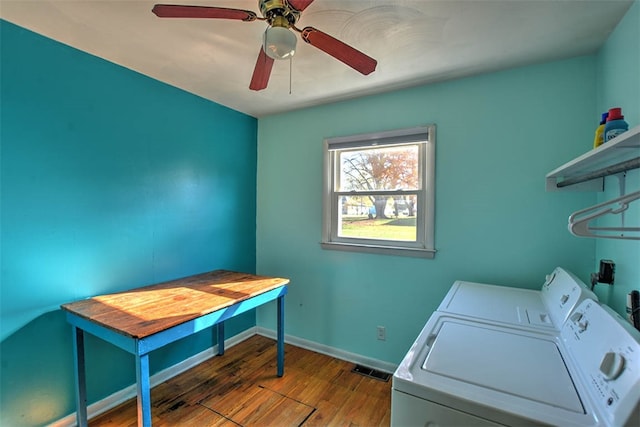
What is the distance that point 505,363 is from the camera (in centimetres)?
108

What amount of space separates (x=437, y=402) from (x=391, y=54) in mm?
1874

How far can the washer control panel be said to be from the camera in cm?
74

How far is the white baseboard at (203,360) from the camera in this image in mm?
1958

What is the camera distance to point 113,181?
2072 millimetres

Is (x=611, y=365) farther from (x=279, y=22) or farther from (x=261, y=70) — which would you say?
(x=261, y=70)

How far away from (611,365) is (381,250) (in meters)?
1.70

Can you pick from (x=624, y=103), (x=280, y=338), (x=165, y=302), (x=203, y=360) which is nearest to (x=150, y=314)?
(x=165, y=302)

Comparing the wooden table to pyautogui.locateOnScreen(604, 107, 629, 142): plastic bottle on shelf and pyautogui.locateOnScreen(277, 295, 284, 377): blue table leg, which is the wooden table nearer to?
pyautogui.locateOnScreen(277, 295, 284, 377): blue table leg

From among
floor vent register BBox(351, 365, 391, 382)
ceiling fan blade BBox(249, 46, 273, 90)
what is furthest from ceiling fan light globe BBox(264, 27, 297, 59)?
floor vent register BBox(351, 365, 391, 382)

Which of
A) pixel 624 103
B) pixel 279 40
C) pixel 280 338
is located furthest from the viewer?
pixel 280 338

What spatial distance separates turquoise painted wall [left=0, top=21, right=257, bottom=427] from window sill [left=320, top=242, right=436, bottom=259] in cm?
120

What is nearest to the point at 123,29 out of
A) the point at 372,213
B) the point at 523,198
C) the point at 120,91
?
the point at 120,91

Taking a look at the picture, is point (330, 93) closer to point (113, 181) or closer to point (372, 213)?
point (372, 213)

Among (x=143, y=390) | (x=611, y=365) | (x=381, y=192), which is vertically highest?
(x=381, y=192)
